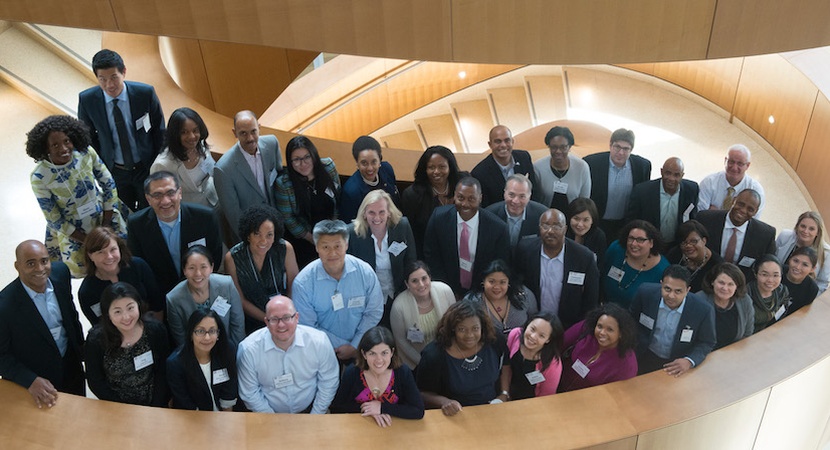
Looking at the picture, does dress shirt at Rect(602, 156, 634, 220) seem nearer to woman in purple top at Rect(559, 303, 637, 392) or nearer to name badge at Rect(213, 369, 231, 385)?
woman in purple top at Rect(559, 303, 637, 392)

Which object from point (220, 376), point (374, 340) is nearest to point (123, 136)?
point (220, 376)

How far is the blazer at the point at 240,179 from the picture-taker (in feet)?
14.8

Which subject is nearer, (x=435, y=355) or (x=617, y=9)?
(x=617, y=9)

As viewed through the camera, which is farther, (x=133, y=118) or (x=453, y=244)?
(x=133, y=118)

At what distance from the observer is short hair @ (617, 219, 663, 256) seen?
4344 millimetres

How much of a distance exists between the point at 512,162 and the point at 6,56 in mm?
5215

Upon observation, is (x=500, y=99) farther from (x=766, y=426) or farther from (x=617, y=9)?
(x=617, y=9)

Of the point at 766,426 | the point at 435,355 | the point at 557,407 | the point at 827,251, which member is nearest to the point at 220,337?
A: the point at 435,355

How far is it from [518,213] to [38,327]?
8.66ft

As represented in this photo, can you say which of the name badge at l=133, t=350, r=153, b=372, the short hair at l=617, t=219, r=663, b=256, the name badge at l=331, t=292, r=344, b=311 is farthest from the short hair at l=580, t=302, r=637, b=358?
the name badge at l=133, t=350, r=153, b=372

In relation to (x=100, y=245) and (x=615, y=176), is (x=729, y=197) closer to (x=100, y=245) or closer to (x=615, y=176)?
(x=615, y=176)

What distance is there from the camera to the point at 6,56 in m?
7.27

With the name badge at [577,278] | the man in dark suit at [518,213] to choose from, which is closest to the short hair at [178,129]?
the man in dark suit at [518,213]

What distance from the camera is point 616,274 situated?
177 inches
